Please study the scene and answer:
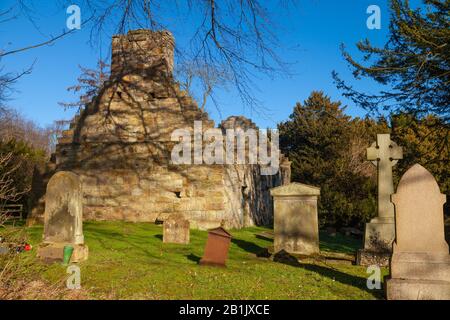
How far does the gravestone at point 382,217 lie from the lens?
345 inches

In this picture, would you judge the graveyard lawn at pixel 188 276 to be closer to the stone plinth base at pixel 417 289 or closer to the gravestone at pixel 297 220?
the stone plinth base at pixel 417 289

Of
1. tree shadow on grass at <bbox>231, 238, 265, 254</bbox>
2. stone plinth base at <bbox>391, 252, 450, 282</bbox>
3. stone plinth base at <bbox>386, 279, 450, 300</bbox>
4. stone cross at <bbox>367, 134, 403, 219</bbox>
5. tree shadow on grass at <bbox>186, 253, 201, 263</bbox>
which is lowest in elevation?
tree shadow on grass at <bbox>231, 238, 265, 254</bbox>

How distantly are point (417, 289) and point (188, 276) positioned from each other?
3614 millimetres

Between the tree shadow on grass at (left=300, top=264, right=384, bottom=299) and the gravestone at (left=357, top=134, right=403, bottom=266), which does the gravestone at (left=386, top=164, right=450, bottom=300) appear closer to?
the tree shadow on grass at (left=300, top=264, right=384, bottom=299)

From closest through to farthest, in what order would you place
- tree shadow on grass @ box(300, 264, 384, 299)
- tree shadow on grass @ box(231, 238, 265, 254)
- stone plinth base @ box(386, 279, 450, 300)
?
1. stone plinth base @ box(386, 279, 450, 300)
2. tree shadow on grass @ box(300, 264, 384, 299)
3. tree shadow on grass @ box(231, 238, 265, 254)

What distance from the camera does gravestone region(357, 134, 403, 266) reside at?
8.76m

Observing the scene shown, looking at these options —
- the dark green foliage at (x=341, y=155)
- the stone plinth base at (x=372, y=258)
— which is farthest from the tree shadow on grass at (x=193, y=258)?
the dark green foliage at (x=341, y=155)

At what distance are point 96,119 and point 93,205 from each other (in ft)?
11.2

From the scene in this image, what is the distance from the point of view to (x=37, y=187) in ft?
46.2

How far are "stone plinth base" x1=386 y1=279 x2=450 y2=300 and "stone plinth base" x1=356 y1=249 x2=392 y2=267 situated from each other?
3537mm

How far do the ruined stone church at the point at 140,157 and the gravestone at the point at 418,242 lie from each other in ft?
27.8

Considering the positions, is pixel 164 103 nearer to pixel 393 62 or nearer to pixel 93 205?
pixel 93 205

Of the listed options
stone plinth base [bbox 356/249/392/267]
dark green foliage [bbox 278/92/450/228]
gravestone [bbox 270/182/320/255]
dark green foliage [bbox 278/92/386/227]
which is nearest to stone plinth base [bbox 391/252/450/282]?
stone plinth base [bbox 356/249/392/267]

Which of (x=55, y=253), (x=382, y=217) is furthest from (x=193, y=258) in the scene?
(x=382, y=217)
